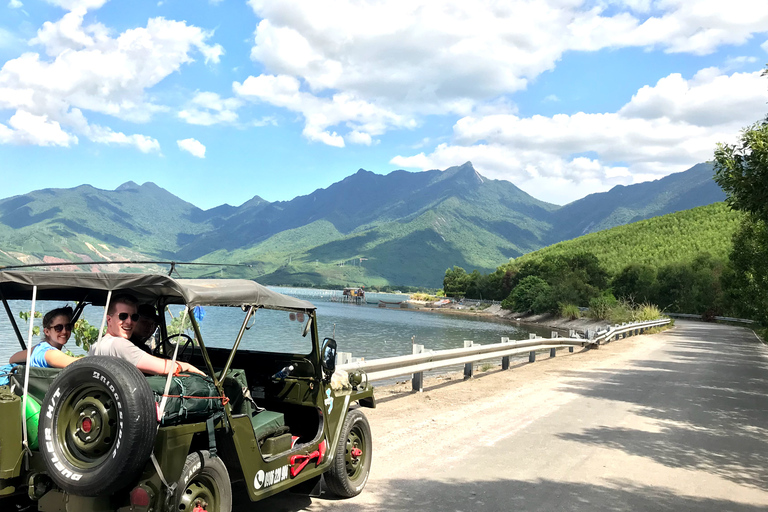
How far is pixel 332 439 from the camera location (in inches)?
217

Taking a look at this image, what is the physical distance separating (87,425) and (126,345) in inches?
23.8

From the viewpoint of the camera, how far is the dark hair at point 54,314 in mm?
4633

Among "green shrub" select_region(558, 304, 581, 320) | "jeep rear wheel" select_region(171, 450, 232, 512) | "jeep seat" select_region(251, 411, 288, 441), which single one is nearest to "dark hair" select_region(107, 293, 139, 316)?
"jeep rear wheel" select_region(171, 450, 232, 512)

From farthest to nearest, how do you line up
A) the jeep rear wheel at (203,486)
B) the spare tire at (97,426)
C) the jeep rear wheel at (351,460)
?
the jeep rear wheel at (351,460), the jeep rear wheel at (203,486), the spare tire at (97,426)

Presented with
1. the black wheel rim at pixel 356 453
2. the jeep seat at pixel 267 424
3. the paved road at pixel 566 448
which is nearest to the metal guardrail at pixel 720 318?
the paved road at pixel 566 448

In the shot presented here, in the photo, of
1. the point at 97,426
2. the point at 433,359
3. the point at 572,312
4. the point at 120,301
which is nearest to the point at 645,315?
the point at 572,312

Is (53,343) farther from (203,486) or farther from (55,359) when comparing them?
(203,486)

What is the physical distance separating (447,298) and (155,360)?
17278cm

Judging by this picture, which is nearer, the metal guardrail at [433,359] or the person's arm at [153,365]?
the person's arm at [153,365]

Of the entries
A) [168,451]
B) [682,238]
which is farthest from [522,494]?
[682,238]

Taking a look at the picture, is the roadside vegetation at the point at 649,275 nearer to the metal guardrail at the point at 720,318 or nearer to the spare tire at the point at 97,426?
the metal guardrail at the point at 720,318

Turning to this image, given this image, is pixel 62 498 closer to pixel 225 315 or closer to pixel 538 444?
pixel 225 315

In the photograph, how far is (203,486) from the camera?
3.96 metres

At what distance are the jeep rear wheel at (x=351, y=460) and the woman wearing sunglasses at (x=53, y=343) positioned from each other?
2401mm
